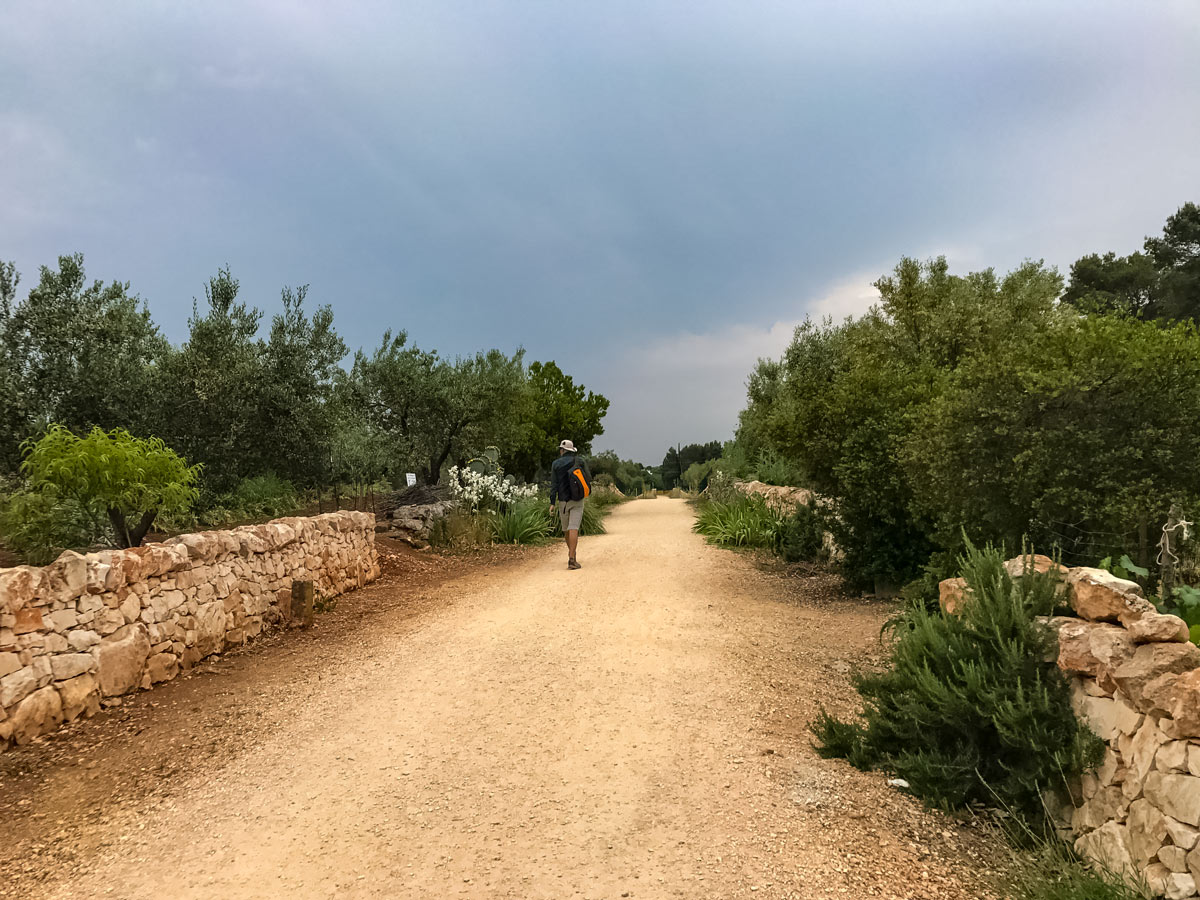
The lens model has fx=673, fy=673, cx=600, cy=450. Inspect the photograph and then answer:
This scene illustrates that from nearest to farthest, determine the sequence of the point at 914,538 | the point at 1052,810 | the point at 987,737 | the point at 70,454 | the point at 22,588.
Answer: the point at 1052,810 → the point at 987,737 → the point at 22,588 → the point at 70,454 → the point at 914,538

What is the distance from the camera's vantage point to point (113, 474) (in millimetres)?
6984

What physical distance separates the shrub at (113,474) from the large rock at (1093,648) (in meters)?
8.02

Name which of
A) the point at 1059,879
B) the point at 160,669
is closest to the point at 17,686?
the point at 160,669

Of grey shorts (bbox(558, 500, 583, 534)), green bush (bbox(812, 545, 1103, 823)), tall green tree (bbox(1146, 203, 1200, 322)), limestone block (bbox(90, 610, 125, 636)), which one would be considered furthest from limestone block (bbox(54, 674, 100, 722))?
tall green tree (bbox(1146, 203, 1200, 322))

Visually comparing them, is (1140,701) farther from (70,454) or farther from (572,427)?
(572,427)

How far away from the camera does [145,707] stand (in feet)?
17.6

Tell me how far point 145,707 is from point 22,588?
1322 millimetres

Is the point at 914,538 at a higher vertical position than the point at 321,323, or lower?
lower

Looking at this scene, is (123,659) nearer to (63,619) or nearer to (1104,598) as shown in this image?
(63,619)

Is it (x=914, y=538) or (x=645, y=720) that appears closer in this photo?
(x=645, y=720)

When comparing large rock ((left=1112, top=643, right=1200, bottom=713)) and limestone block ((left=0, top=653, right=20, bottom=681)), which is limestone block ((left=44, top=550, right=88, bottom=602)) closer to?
limestone block ((left=0, top=653, right=20, bottom=681))

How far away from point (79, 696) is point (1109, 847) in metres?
6.53

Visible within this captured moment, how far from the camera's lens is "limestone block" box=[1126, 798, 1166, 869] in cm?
275

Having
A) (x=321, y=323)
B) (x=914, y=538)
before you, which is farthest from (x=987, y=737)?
(x=321, y=323)
